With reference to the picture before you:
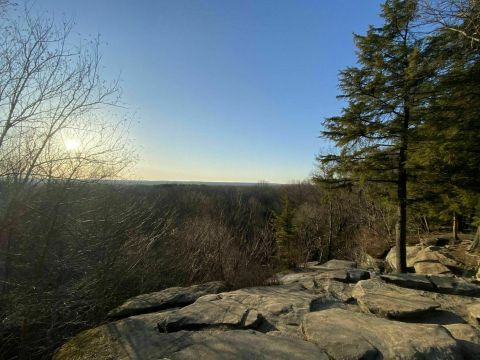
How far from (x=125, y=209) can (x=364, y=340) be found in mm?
10844

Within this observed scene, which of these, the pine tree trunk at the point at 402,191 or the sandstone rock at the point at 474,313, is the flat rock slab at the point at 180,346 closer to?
the sandstone rock at the point at 474,313

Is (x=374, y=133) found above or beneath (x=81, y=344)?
above

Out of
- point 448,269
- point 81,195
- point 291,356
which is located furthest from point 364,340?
point 448,269

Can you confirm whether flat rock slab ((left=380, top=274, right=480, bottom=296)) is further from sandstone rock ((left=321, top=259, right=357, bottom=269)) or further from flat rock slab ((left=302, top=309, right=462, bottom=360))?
sandstone rock ((left=321, top=259, right=357, bottom=269))

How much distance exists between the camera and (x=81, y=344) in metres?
3.35

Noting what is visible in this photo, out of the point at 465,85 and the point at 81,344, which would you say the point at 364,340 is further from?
the point at 465,85

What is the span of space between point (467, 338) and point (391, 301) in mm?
885

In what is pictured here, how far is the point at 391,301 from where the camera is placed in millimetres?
3973

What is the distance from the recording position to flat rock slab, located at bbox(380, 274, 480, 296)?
15.9ft

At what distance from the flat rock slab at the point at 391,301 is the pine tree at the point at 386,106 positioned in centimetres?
451

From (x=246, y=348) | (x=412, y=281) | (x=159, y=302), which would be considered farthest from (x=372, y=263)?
(x=246, y=348)

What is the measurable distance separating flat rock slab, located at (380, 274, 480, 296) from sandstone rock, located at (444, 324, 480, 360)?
1.62m

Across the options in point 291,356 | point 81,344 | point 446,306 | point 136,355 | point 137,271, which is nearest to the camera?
point 291,356

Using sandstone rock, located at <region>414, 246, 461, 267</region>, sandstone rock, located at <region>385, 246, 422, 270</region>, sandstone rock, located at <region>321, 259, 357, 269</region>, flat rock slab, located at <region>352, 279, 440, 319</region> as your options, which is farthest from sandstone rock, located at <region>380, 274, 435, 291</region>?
sandstone rock, located at <region>385, 246, 422, 270</region>
